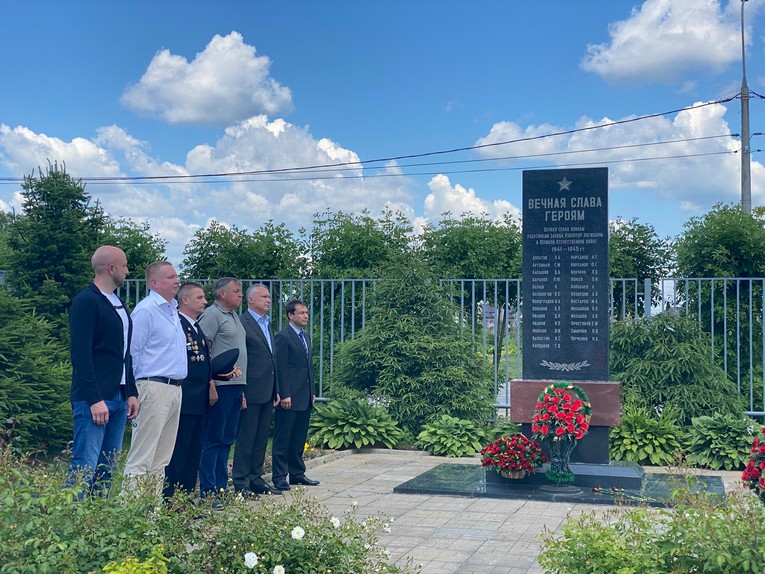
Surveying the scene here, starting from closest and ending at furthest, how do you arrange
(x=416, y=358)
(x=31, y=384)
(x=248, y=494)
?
(x=248, y=494) → (x=31, y=384) → (x=416, y=358)

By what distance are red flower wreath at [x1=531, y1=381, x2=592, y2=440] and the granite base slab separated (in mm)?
453

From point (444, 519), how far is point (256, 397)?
1.81 m

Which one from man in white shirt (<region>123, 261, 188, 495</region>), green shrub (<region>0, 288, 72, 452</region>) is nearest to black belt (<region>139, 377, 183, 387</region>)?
man in white shirt (<region>123, 261, 188, 495</region>)

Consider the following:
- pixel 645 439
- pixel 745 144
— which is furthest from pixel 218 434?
pixel 745 144

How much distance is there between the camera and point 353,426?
10.4 m

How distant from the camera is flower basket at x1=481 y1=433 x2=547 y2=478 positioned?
299 inches

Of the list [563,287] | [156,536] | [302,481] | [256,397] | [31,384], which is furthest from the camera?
[31,384]

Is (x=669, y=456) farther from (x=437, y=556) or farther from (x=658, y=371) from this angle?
(x=437, y=556)

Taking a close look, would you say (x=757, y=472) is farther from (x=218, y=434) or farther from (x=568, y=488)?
(x=218, y=434)

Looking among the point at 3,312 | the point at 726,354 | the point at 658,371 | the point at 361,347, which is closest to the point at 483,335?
the point at 361,347

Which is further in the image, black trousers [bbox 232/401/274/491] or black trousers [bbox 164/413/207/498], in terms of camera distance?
black trousers [bbox 232/401/274/491]

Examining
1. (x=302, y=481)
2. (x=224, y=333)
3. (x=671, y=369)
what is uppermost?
(x=224, y=333)

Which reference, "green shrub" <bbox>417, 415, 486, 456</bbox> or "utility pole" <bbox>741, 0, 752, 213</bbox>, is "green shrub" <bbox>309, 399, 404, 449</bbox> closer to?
"green shrub" <bbox>417, 415, 486, 456</bbox>

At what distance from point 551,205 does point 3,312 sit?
220 inches
